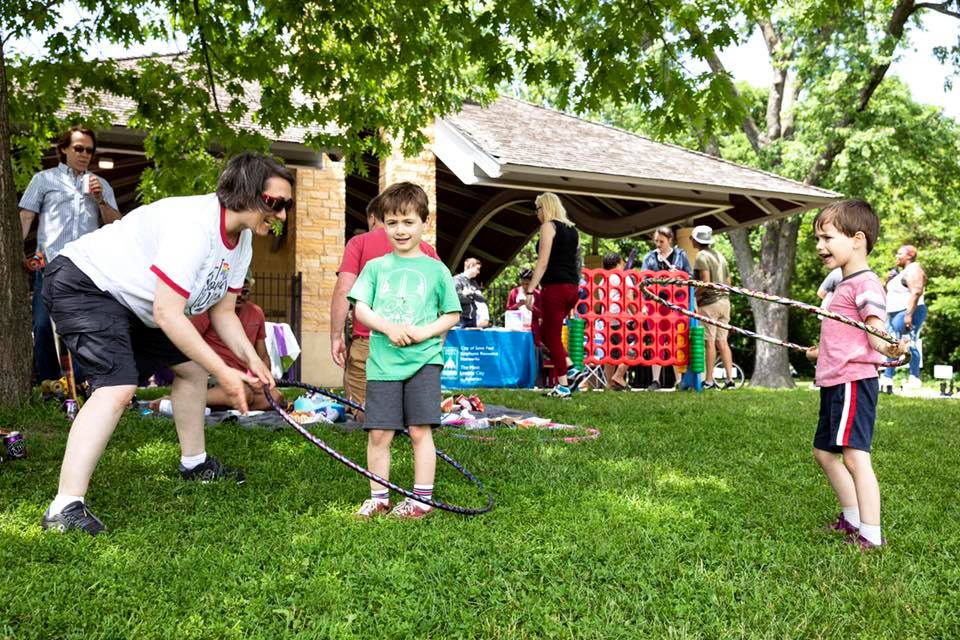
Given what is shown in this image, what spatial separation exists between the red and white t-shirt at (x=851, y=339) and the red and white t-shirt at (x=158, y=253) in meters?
2.62

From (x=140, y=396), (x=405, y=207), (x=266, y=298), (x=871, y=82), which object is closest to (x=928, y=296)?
(x=871, y=82)

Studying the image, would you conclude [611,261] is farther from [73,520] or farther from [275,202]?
[73,520]

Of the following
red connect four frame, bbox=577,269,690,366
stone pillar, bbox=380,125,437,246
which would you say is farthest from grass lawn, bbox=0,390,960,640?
stone pillar, bbox=380,125,437,246

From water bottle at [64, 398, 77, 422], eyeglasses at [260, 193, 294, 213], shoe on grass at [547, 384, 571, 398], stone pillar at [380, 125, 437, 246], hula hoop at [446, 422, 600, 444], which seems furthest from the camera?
stone pillar at [380, 125, 437, 246]

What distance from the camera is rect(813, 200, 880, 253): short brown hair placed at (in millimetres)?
3504

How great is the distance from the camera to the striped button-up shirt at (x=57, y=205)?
6.70 m

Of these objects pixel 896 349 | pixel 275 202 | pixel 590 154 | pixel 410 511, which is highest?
pixel 590 154

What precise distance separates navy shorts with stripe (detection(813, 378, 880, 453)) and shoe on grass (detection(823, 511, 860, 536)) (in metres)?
0.34

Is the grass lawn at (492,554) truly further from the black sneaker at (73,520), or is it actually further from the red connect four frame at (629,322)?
the red connect four frame at (629,322)

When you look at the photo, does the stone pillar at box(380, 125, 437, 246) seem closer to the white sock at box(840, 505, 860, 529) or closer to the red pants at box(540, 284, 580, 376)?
→ the red pants at box(540, 284, 580, 376)

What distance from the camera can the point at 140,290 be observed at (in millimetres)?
3604

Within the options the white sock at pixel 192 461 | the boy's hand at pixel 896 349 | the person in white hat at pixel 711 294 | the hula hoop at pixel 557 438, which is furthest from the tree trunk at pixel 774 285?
the white sock at pixel 192 461

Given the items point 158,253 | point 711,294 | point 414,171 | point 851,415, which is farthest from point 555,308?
point 414,171

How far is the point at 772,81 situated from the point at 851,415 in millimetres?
19838
